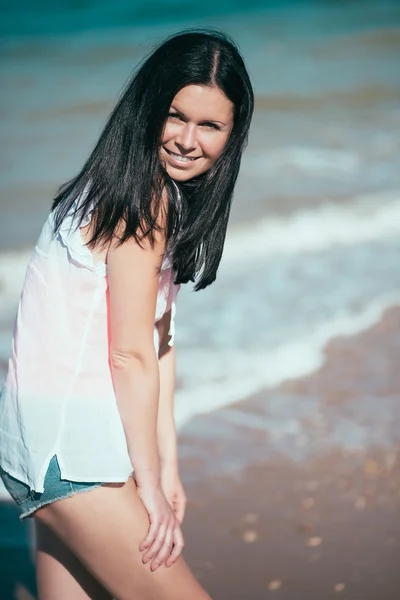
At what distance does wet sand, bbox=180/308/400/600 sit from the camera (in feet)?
10.4

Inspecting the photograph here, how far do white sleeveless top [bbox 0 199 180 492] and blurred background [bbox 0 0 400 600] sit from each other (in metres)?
1.47

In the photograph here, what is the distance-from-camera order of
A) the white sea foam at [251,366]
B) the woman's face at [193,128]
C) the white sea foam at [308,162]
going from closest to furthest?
the woman's face at [193,128]
the white sea foam at [251,366]
the white sea foam at [308,162]

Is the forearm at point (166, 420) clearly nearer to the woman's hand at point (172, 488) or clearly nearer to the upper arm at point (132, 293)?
the woman's hand at point (172, 488)

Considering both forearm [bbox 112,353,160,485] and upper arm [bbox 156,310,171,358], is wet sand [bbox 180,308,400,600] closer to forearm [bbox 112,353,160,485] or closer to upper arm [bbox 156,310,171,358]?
upper arm [bbox 156,310,171,358]

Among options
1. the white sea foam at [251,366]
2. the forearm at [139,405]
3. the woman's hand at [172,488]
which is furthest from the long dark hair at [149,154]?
the white sea foam at [251,366]

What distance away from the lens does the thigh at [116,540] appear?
181 cm

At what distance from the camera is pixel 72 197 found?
6.23 feet

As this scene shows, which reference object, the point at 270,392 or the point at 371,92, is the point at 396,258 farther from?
the point at 371,92

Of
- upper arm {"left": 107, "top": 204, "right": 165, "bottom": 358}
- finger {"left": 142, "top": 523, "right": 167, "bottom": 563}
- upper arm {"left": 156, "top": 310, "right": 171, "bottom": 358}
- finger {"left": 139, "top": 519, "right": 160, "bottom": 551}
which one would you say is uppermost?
upper arm {"left": 107, "top": 204, "right": 165, "bottom": 358}

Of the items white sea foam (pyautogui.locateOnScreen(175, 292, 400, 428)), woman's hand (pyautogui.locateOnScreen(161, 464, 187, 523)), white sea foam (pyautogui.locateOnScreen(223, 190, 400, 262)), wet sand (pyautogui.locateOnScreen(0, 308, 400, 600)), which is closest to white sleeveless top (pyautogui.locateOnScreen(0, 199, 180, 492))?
woman's hand (pyautogui.locateOnScreen(161, 464, 187, 523))

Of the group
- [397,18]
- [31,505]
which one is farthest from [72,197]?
[397,18]

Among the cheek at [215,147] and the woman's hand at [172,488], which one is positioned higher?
the cheek at [215,147]

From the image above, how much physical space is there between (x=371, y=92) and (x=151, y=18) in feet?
12.5

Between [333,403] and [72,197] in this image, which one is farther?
[333,403]
